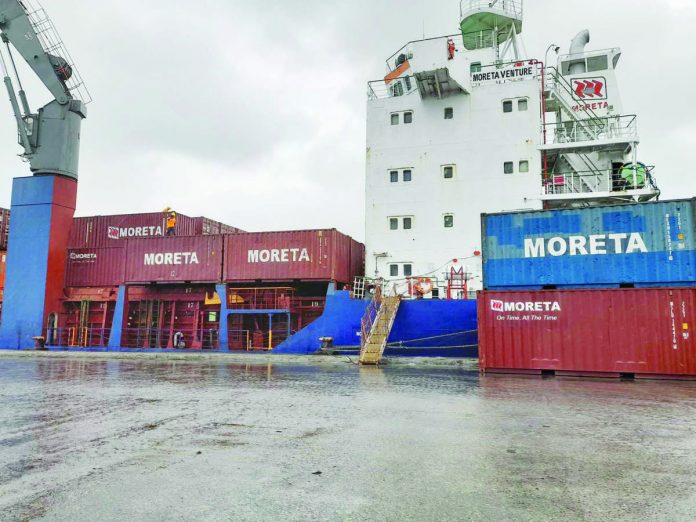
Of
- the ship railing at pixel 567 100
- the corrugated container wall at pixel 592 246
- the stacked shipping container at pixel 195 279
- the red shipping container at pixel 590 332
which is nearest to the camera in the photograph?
the red shipping container at pixel 590 332

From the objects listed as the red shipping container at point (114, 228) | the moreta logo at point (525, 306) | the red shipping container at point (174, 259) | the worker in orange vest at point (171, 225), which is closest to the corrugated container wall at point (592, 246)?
the moreta logo at point (525, 306)

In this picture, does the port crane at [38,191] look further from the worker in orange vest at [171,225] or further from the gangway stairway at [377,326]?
the gangway stairway at [377,326]

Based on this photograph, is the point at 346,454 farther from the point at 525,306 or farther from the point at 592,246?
the point at 592,246

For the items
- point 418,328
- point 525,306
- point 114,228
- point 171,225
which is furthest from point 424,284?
point 114,228

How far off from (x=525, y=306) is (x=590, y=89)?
1554 cm

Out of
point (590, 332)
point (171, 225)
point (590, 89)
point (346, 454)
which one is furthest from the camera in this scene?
point (171, 225)

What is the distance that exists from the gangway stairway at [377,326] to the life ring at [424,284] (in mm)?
1399

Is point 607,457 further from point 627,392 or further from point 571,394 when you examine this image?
point 627,392

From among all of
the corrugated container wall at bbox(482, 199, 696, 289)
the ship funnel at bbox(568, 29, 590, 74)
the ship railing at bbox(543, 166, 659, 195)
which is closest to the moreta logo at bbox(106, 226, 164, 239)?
the corrugated container wall at bbox(482, 199, 696, 289)

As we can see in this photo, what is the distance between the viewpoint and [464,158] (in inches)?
849


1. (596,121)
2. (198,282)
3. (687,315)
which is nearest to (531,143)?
(596,121)

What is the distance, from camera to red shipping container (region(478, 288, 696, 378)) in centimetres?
1380

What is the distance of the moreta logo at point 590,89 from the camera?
81.7ft

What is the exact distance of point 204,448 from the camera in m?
5.91
